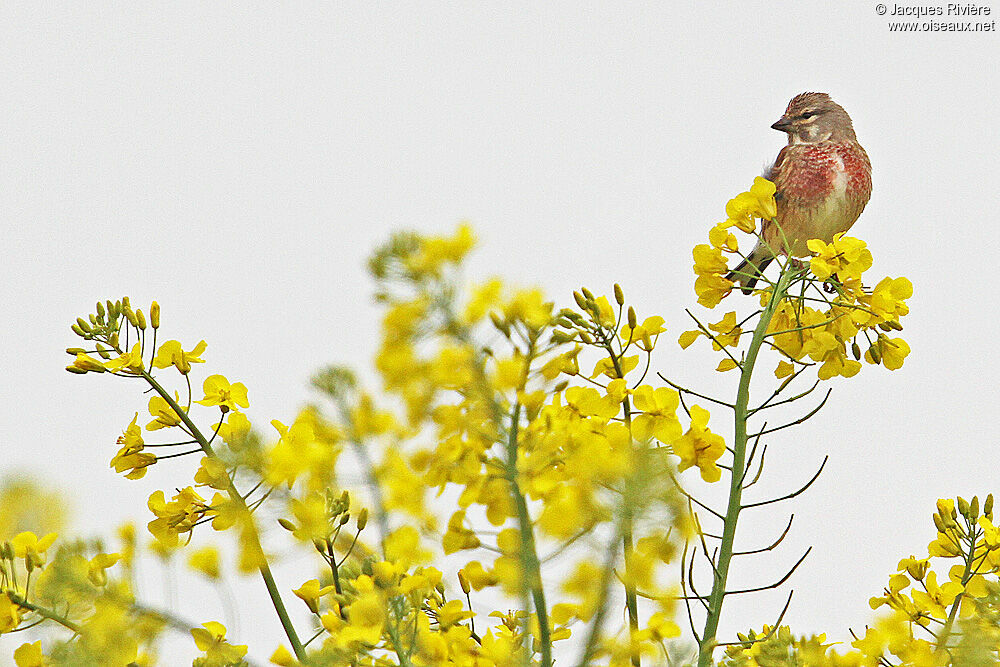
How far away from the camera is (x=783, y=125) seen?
187cm

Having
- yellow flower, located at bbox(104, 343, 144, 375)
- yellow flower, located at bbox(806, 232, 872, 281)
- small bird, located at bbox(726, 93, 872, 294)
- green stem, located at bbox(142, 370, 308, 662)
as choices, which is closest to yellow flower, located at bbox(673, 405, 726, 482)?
yellow flower, located at bbox(806, 232, 872, 281)

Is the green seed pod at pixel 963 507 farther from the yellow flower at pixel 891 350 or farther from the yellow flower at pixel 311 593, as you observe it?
the yellow flower at pixel 311 593

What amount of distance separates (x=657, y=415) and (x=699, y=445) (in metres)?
0.04

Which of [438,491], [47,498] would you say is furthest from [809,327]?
[47,498]

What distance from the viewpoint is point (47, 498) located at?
115 centimetres

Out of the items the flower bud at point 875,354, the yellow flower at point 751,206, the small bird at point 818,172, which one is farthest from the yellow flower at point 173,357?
the small bird at point 818,172

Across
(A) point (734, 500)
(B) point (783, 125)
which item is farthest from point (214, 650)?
(B) point (783, 125)

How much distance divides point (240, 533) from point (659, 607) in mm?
285

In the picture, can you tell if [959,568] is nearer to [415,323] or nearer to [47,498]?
[415,323]

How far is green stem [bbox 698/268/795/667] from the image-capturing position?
2.76ft

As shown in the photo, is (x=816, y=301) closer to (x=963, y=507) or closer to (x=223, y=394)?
(x=963, y=507)

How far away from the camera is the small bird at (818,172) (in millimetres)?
1690

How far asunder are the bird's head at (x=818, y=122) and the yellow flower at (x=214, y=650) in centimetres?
139

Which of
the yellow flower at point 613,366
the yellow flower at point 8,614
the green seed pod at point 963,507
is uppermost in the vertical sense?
the green seed pod at point 963,507
